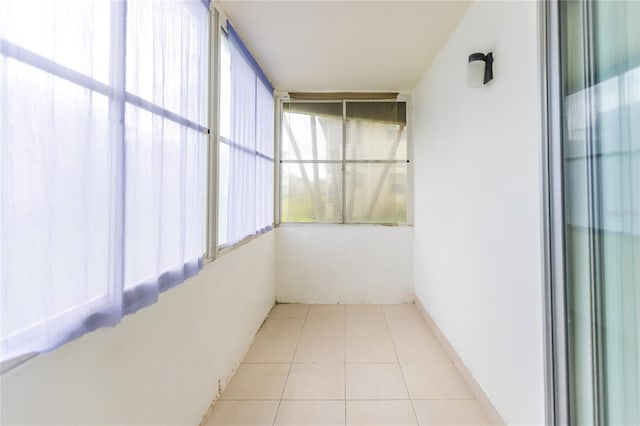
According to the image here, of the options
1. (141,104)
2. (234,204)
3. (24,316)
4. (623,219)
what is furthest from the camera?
(234,204)

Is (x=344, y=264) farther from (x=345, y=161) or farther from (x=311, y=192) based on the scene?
(x=345, y=161)

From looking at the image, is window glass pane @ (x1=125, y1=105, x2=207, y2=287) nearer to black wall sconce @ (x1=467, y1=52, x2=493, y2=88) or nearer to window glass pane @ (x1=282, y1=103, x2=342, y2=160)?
black wall sconce @ (x1=467, y1=52, x2=493, y2=88)

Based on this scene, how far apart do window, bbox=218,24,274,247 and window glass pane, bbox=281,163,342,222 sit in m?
0.57

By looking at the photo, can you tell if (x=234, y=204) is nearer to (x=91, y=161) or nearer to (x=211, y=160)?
(x=211, y=160)

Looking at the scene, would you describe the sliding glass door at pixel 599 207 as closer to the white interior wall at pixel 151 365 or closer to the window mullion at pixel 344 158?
the white interior wall at pixel 151 365

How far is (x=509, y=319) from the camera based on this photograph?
148cm

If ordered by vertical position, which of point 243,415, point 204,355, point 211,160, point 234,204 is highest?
point 211,160

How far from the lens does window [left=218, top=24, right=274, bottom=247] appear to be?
194cm

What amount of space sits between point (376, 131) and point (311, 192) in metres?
1.08

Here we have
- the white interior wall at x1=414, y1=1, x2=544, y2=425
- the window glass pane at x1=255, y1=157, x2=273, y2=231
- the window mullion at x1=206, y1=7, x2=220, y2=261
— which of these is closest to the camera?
the white interior wall at x1=414, y1=1, x2=544, y2=425

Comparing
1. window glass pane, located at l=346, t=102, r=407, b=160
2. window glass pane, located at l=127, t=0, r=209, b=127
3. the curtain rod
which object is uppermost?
the curtain rod

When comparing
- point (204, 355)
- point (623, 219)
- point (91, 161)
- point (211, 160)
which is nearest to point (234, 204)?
Answer: point (211, 160)

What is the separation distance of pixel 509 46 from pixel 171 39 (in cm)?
161

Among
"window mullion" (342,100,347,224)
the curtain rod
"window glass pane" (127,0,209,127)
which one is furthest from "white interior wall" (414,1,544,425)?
"window glass pane" (127,0,209,127)
